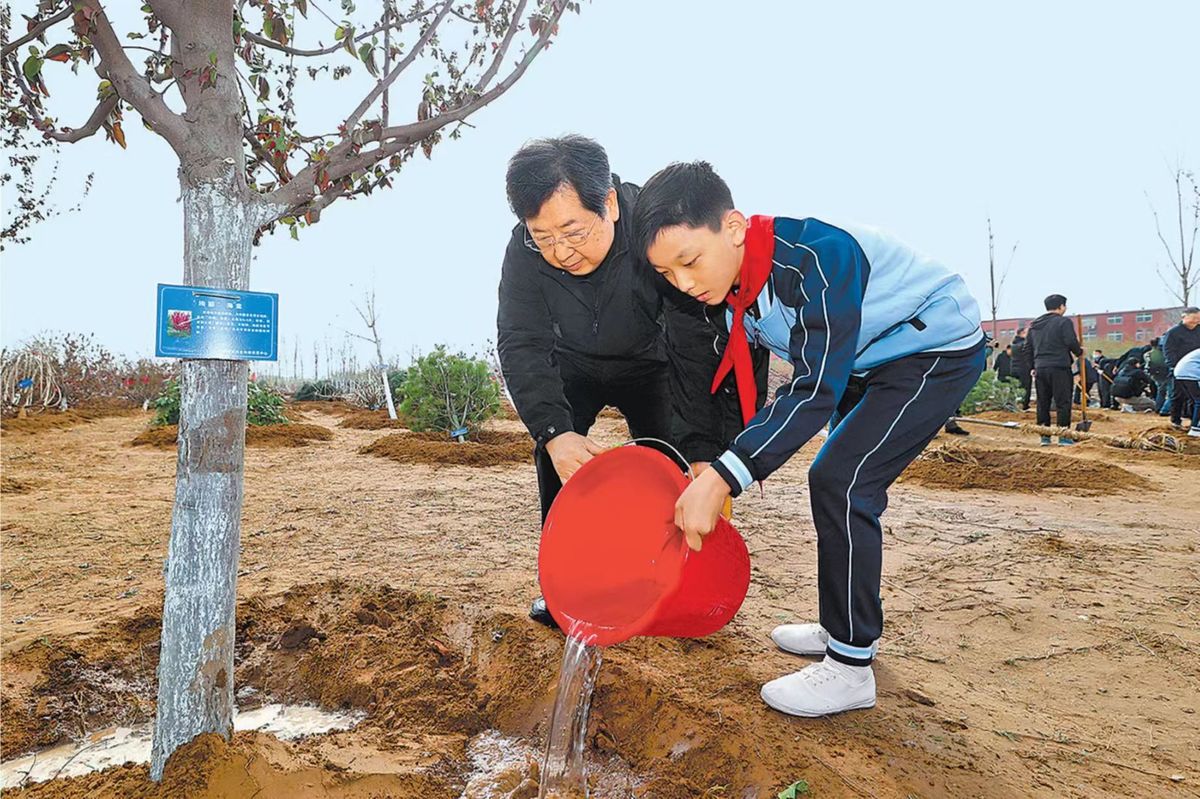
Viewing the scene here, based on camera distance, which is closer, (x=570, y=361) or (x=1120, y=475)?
(x=570, y=361)

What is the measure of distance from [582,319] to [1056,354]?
814 centimetres

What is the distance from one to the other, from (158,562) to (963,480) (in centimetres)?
586

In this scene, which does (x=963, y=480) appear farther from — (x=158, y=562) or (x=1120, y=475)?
(x=158, y=562)

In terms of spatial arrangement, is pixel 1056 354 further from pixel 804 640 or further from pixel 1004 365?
pixel 804 640

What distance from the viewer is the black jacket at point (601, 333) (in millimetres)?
2285

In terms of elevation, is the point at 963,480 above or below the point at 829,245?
below

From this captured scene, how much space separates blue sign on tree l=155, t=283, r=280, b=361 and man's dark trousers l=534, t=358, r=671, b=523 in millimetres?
1116

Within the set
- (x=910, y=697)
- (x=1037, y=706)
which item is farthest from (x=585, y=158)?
(x=1037, y=706)

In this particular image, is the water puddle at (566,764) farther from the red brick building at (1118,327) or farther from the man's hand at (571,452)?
the red brick building at (1118,327)

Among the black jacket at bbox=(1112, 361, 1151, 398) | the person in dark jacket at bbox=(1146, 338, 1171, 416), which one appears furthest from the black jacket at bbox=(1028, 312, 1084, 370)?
the black jacket at bbox=(1112, 361, 1151, 398)

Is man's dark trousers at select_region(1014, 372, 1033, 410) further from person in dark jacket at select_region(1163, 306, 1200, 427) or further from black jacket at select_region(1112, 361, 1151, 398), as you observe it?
person in dark jacket at select_region(1163, 306, 1200, 427)

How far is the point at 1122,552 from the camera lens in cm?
375

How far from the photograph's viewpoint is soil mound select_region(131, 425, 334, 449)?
29.4ft

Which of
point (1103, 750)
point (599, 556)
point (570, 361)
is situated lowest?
point (1103, 750)
